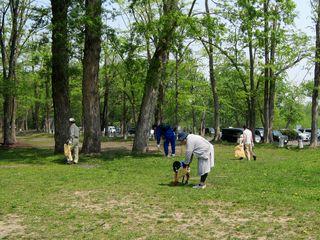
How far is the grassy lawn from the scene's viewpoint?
24.9 ft

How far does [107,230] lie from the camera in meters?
7.68

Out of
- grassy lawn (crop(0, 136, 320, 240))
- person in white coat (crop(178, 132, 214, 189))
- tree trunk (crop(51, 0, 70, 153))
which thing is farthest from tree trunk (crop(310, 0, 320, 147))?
person in white coat (crop(178, 132, 214, 189))

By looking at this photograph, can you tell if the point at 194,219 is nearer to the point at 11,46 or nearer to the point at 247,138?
the point at 247,138

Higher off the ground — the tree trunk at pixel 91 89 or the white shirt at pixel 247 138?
the tree trunk at pixel 91 89

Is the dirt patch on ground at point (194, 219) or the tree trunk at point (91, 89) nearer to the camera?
the dirt patch on ground at point (194, 219)

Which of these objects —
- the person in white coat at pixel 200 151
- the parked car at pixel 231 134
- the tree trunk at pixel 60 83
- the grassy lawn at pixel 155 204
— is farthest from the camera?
the parked car at pixel 231 134

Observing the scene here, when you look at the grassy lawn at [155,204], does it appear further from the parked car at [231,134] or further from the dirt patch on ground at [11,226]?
the parked car at [231,134]

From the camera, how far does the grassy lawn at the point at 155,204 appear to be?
24.9 ft

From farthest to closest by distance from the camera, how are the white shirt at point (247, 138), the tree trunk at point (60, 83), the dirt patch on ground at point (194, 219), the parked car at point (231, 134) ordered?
the parked car at point (231, 134), the tree trunk at point (60, 83), the white shirt at point (247, 138), the dirt patch on ground at point (194, 219)

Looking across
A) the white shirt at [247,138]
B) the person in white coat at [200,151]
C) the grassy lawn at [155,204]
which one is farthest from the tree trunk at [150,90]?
the person in white coat at [200,151]

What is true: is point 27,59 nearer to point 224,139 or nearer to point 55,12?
point 224,139

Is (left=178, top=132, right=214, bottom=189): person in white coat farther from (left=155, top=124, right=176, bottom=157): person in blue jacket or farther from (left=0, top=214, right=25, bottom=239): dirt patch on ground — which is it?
(left=155, top=124, right=176, bottom=157): person in blue jacket

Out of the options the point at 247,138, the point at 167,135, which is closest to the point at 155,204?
the point at 167,135

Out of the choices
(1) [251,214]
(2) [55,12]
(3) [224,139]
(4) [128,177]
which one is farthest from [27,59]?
(1) [251,214]
